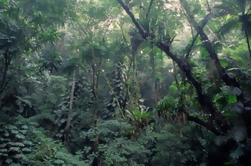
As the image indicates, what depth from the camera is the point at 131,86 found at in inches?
419

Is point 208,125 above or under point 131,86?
under

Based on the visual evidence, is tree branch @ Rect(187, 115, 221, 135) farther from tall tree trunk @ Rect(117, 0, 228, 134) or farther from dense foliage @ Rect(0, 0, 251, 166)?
tall tree trunk @ Rect(117, 0, 228, 134)

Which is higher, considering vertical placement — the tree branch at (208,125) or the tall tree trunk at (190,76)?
the tall tree trunk at (190,76)

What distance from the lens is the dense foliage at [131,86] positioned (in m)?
6.72

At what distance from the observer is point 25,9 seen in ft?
22.3

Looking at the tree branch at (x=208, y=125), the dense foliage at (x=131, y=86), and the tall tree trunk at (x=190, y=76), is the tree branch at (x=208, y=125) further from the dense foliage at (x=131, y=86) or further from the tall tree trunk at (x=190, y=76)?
the tall tree trunk at (x=190, y=76)

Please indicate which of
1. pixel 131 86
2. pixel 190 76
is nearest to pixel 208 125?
pixel 190 76

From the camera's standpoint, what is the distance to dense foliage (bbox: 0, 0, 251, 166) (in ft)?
22.0

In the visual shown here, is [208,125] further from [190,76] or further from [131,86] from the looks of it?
[131,86]

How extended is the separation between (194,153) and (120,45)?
12.9 ft

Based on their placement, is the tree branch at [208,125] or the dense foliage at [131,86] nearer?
the dense foliage at [131,86]

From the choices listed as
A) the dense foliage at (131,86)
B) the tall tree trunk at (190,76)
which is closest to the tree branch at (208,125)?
the dense foliage at (131,86)

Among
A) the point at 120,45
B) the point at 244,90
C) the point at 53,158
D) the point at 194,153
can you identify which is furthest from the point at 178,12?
the point at 53,158

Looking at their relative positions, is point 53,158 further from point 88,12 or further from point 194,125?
point 88,12
